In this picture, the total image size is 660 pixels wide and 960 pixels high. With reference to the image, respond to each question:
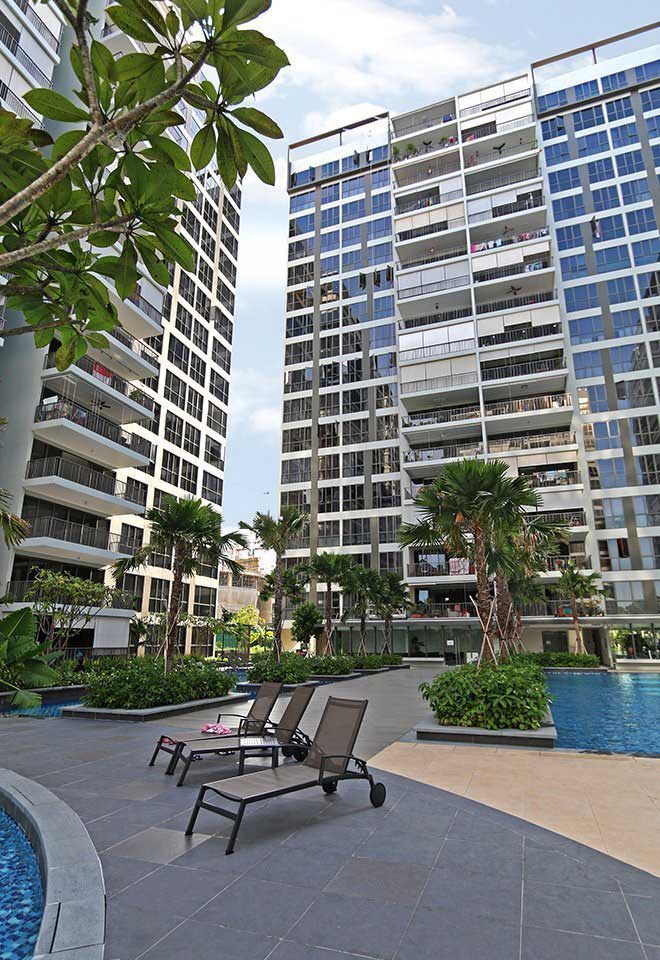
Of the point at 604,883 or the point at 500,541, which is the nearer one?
the point at 604,883

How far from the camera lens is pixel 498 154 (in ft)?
156

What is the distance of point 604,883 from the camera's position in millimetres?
3939

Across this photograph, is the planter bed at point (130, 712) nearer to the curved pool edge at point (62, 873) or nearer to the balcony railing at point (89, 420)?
the curved pool edge at point (62, 873)

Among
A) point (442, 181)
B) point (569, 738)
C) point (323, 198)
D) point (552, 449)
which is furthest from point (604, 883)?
point (323, 198)

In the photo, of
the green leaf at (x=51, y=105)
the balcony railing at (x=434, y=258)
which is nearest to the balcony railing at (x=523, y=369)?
the balcony railing at (x=434, y=258)

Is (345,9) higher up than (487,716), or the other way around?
(345,9)

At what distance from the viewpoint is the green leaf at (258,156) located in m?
2.55

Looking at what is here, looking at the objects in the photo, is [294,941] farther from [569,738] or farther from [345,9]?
[569,738]

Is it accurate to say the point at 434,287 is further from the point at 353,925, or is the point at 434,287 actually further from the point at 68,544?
the point at 353,925

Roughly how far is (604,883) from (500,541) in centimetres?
1097

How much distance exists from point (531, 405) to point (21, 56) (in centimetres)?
3448

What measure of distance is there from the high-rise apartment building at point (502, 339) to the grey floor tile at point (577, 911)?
3540 cm

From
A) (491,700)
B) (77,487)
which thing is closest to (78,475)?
(77,487)

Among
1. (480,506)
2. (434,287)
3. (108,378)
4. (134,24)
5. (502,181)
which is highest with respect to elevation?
(502,181)
